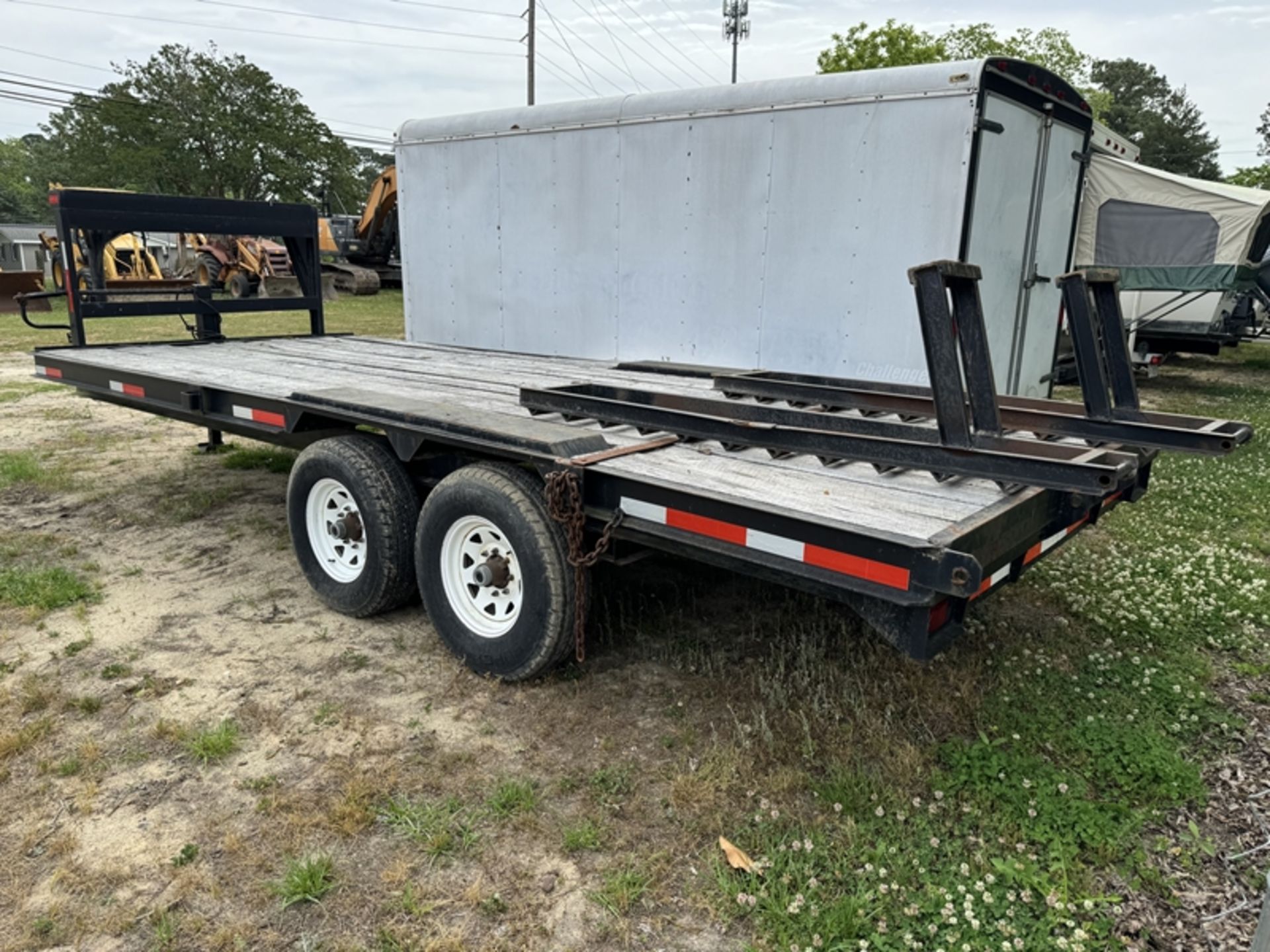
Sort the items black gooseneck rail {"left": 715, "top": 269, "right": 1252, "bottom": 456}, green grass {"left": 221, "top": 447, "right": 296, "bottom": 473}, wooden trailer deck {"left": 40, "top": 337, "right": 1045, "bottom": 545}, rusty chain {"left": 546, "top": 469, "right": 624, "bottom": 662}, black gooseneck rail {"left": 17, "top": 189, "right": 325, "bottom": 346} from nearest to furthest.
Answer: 1. wooden trailer deck {"left": 40, "top": 337, "right": 1045, "bottom": 545}
2. rusty chain {"left": 546, "top": 469, "right": 624, "bottom": 662}
3. black gooseneck rail {"left": 715, "top": 269, "right": 1252, "bottom": 456}
4. black gooseneck rail {"left": 17, "top": 189, "right": 325, "bottom": 346}
5. green grass {"left": 221, "top": 447, "right": 296, "bottom": 473}

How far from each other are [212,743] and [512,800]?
1.13m

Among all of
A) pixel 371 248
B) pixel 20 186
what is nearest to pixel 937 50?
pixel 371 248

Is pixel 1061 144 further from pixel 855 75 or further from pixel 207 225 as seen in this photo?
pixel 207 225

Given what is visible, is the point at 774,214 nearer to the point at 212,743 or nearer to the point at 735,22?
the point at 212,743

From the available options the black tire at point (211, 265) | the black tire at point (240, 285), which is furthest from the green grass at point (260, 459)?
the black tire at point (211, 265)

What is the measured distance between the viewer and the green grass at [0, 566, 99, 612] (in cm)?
432

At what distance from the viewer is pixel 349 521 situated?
407 cm

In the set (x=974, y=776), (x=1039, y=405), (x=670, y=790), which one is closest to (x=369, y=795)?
(x=670, y=790)

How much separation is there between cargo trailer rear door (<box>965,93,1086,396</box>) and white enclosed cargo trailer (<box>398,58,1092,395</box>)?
0.02 metres

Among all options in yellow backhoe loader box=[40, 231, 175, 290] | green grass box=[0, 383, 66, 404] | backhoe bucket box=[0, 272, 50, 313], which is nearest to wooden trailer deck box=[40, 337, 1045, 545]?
green grass box=[0, 383, 66, 404]

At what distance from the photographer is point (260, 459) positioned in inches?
285

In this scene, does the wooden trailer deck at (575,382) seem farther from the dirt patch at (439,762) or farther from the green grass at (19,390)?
the green grass at (19,390)

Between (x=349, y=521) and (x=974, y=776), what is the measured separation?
9.22 ft

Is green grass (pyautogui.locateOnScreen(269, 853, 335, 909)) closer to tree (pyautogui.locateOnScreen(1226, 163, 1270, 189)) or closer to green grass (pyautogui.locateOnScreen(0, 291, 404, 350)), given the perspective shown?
green grass (pyautogui.locateOnScreen(0, 291, 404, 350))
